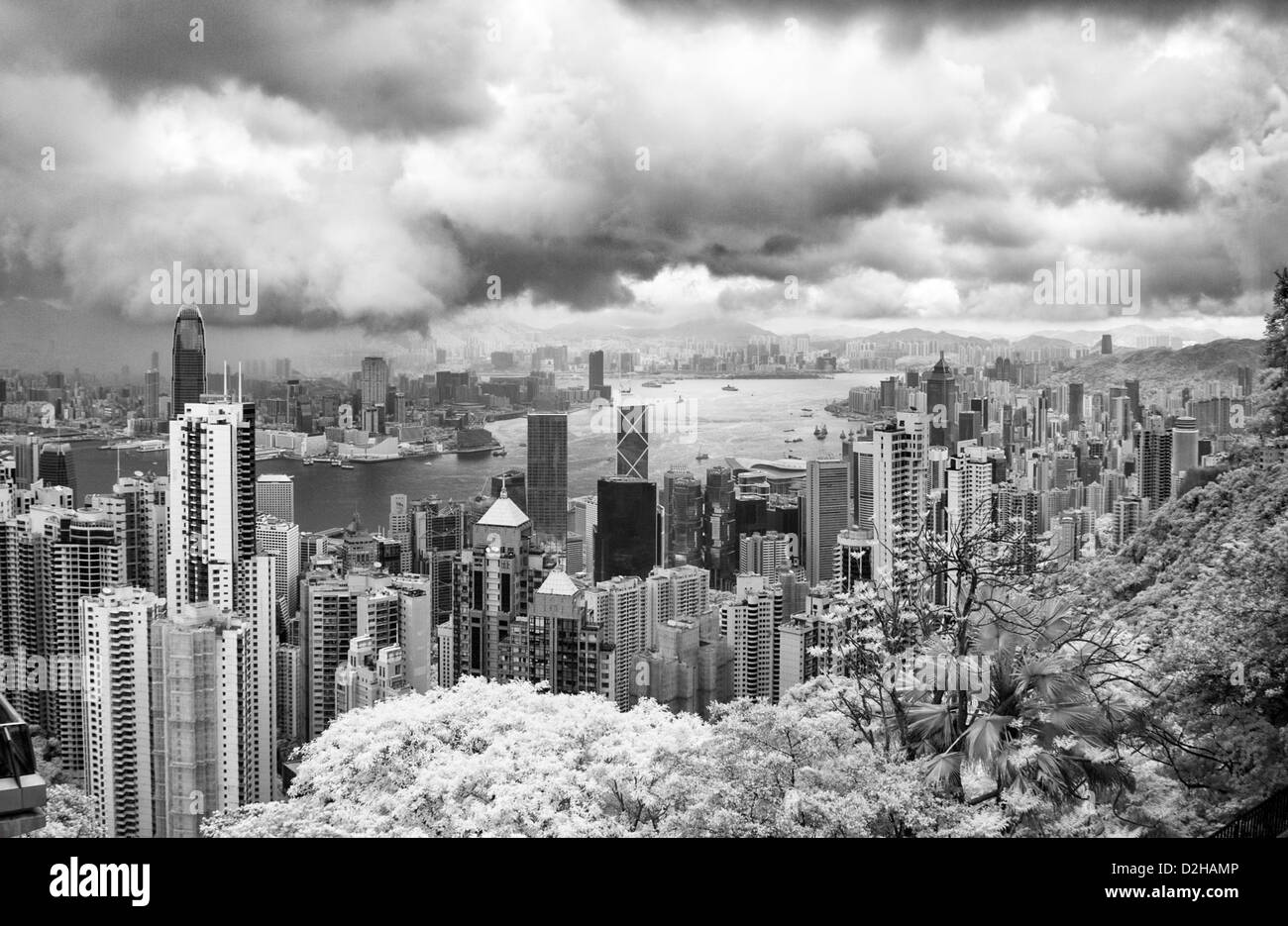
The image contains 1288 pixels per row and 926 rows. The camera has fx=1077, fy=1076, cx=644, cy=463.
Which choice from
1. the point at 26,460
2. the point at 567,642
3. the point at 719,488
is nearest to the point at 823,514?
the point at 719,488

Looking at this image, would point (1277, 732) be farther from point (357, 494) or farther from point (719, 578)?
point (357, 494)

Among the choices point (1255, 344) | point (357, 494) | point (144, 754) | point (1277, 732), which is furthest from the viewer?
point (357, 494)

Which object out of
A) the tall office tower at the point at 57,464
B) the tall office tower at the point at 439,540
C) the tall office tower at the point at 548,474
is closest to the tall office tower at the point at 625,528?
the tall office tower at the point at 548,474

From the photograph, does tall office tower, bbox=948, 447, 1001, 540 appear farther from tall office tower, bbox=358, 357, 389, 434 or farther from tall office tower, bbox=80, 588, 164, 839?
tall office tower, bbox=80, 588, 164, 839

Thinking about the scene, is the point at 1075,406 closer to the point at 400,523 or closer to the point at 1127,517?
the point at 1127,517
